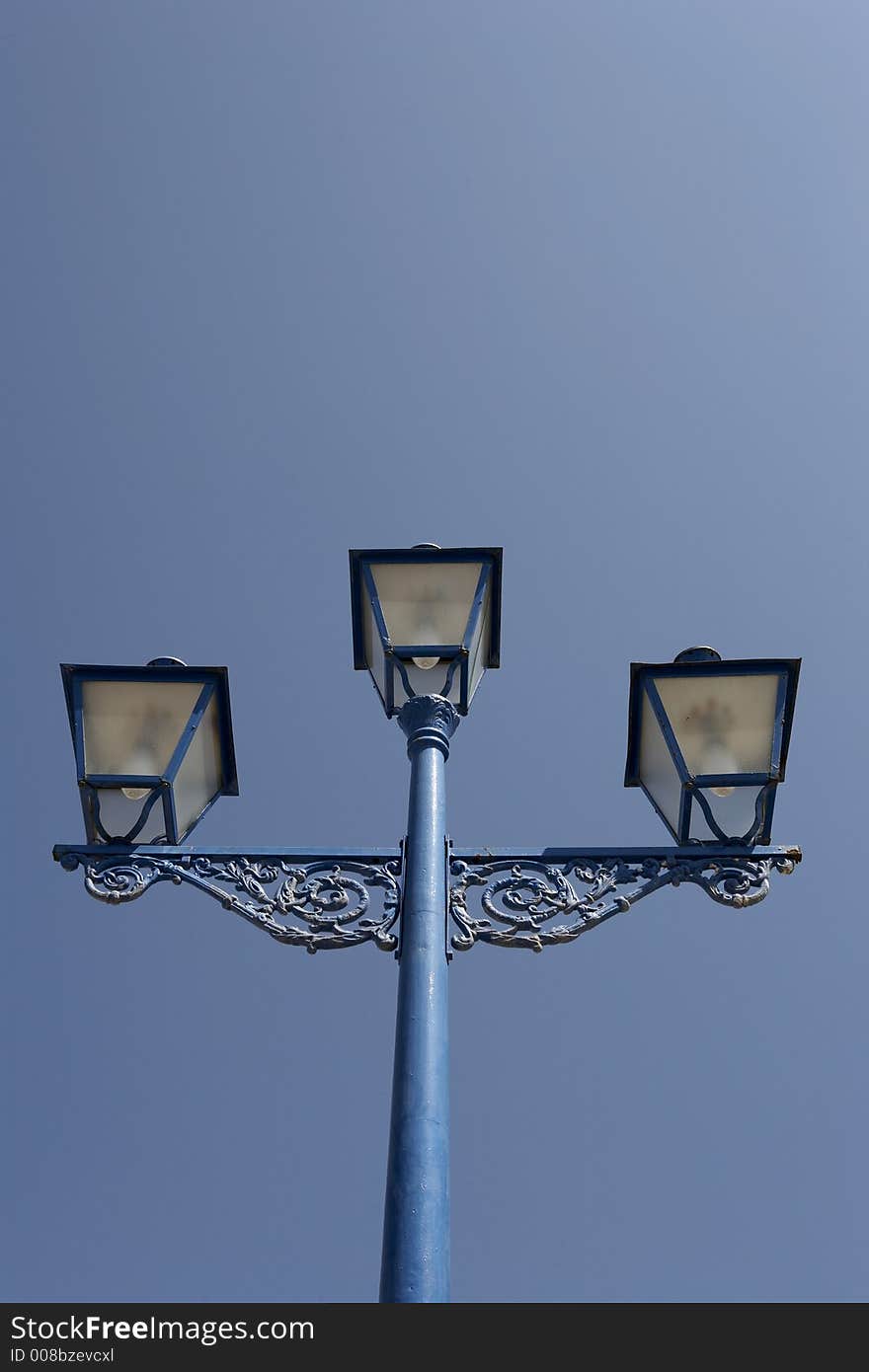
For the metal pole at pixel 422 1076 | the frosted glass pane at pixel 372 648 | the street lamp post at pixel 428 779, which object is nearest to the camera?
the metal pole at pixel 422 1076

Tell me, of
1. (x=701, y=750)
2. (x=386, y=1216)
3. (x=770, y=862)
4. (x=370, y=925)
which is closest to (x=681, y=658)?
(x=701, y=750)

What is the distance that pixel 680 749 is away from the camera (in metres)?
6.17

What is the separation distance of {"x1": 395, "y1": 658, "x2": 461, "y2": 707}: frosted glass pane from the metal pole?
1.21 ft

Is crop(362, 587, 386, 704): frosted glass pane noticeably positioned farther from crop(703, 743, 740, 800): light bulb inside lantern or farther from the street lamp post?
crop(703, 743, 740, 800): light bulb inside lantern

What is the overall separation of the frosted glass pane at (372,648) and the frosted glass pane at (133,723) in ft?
2.43

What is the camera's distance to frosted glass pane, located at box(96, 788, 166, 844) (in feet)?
20.0

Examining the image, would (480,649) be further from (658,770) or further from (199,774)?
(199,774)

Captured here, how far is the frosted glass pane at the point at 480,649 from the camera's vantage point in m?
6.36

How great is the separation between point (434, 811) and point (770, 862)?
1.39 metres

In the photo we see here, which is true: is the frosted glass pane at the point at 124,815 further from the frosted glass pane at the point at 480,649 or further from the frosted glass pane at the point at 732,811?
the frosted glass pane at the point at 732,811

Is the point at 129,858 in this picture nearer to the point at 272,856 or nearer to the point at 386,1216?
the point at 272,856

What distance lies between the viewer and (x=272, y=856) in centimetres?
593

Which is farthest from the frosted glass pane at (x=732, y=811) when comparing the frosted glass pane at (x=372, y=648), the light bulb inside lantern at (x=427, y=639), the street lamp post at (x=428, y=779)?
the frosted glass pane at (x=372, y=648)

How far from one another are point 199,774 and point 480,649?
1.29m
